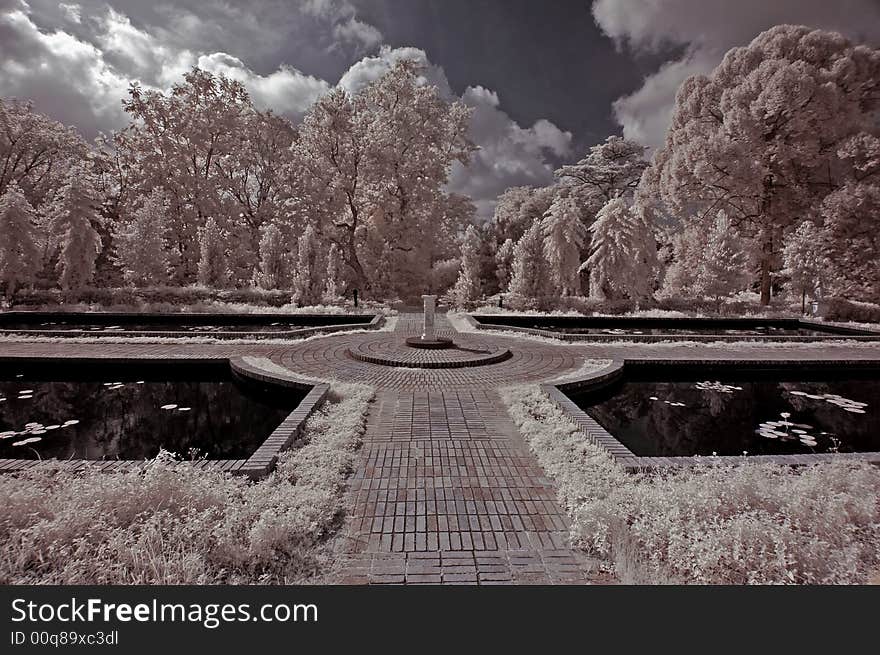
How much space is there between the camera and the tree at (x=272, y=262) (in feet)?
72.9

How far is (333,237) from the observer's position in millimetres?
26281

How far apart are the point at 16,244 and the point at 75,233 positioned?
7.97 ft

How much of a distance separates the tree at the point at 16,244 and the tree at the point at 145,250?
3562mm

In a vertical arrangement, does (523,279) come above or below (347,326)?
above

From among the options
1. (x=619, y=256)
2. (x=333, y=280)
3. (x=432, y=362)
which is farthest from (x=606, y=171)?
(x=432, y=362)

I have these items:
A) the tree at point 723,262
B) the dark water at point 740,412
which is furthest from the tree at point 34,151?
the tree at point 723,262

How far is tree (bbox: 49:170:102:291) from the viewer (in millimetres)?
20906

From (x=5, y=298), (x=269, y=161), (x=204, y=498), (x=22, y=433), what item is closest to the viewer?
(x=204, y=498)

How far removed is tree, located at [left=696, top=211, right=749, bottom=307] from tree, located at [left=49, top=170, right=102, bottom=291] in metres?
31.6

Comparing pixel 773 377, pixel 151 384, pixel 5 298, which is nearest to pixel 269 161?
pixel 5 298

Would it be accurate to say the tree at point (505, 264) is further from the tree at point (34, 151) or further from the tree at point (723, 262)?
the tree at point (34, 151)

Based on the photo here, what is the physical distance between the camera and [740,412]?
707 centimetres

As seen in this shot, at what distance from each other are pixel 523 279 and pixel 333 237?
12821 millimetres

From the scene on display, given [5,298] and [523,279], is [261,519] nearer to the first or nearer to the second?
[523,279]
